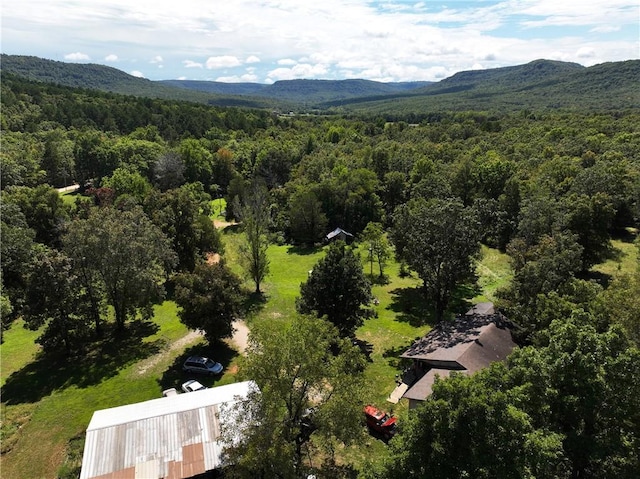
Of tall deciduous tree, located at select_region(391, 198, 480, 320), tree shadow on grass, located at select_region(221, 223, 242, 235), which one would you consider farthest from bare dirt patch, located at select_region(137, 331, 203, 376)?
tree shadow on grass, located at select_region(221, 223, 242, 235)

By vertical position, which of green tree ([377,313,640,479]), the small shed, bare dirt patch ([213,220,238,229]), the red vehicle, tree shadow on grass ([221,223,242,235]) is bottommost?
bare dirt patch ([213,220,238,229])

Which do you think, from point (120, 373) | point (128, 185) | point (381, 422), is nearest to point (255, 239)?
point (120, 373)

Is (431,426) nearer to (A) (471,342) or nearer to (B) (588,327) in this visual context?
(B) (588,327)

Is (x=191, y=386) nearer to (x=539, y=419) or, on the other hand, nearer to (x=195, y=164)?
(x=539, y=419)

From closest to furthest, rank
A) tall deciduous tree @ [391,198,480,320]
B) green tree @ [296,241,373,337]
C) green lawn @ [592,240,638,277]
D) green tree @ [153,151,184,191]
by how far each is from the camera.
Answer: green tree @ [296,241,373,337], tall deciduous tree @ [391,198,480,320], green lawn @ [592,240,638,277], green tree @ [153,151,184,191]

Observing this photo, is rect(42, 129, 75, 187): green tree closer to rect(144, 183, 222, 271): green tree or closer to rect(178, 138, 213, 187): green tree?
rect(178, 138, 213, 187): green tree

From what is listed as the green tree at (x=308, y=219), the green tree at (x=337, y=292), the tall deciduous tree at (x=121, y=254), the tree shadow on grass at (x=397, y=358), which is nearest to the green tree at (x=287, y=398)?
the green tree at (x=337, y=292)

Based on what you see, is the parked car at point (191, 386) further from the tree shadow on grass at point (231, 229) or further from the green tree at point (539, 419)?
the tree shadow on grass at point (231, 229)
